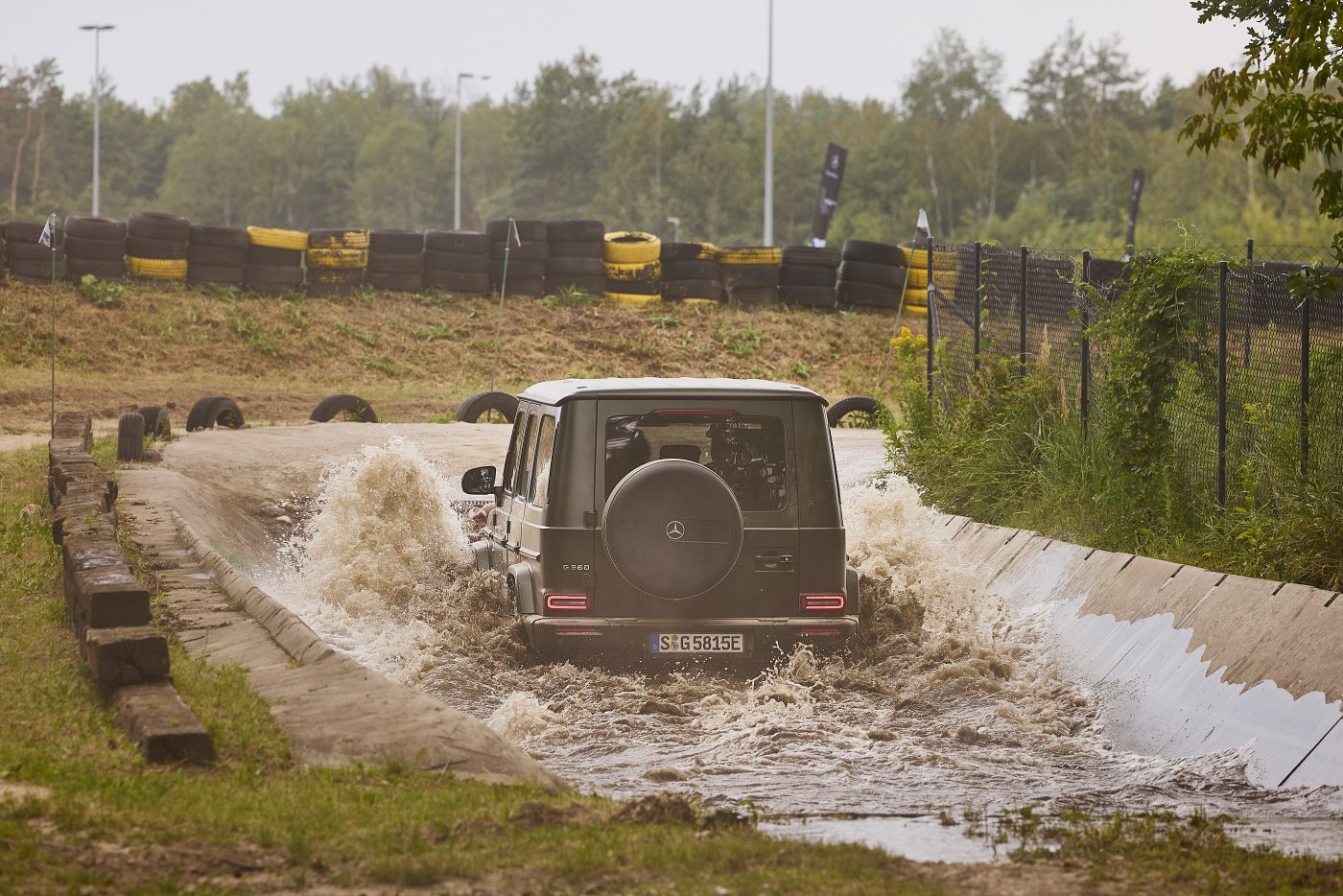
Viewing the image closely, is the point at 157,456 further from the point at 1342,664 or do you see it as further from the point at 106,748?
the point at 1342,664

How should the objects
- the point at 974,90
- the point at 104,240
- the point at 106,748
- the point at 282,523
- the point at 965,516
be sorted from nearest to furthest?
the point at 106,748, the point at 965,516, the point at 282,523, the point at 104,240, the point at 974,90

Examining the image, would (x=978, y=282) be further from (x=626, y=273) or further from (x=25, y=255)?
(x=25, y=255)

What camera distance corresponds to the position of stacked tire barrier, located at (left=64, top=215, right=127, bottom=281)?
32656 mm

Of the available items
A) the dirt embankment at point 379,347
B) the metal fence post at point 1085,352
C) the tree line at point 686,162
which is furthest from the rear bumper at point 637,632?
the tree line at point 686,162

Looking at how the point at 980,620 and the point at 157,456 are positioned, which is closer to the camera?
the point at 980,620

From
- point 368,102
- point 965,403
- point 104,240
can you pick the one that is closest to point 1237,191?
point 104,240

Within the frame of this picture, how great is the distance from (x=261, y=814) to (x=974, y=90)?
11921 cm

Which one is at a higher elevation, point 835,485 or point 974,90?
point 974,90

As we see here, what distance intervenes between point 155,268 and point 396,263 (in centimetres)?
492

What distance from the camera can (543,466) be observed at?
9.59m

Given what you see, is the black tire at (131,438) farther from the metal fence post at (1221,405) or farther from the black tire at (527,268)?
the black tire at (527,268)

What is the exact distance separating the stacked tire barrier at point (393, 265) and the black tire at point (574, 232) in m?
2.83

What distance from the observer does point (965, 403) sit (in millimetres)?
16047

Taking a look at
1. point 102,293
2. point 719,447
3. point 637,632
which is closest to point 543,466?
point 719,447
